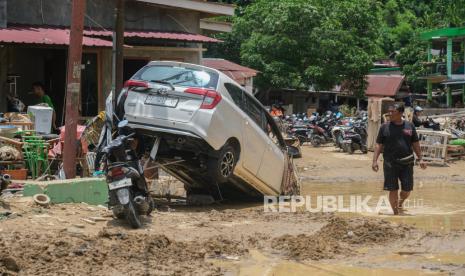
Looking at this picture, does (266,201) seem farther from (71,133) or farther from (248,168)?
(71,133)

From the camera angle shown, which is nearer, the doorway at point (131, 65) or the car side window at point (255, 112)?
the car side window at point (255, 112)

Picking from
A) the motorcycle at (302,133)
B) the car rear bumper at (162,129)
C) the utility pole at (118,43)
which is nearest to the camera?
the car rear bumper at (162,129)

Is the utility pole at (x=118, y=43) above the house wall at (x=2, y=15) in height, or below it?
below

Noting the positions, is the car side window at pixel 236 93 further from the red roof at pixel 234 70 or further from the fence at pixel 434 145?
the red roof at pixel 234 70

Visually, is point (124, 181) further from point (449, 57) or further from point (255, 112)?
point (449, 57)

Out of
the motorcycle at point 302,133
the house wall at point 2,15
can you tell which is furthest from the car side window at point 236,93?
the motorcycle at point 302,133

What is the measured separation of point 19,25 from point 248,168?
22.5 feet

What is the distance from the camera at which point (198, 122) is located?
9305 mm

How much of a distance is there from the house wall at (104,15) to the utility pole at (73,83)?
5727 millimetres

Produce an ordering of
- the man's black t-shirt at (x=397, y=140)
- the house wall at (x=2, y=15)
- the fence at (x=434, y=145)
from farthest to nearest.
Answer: the fence at (x=434, y=145) → the house wall at (x=2, y=15) → the man's black t-shirt at (x=397, y=140)

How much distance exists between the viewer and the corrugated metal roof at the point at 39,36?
12875 mm

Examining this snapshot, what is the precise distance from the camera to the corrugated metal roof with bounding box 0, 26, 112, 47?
42.2 feet

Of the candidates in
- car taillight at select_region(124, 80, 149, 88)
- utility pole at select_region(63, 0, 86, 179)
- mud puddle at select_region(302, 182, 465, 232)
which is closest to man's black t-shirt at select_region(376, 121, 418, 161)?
mud puddle at select_region(302, 182, 465, 232)

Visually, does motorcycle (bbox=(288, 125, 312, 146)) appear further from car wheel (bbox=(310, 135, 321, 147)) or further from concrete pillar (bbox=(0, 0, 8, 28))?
concrete pillar (bbox=(0, 0, 8, 28))
